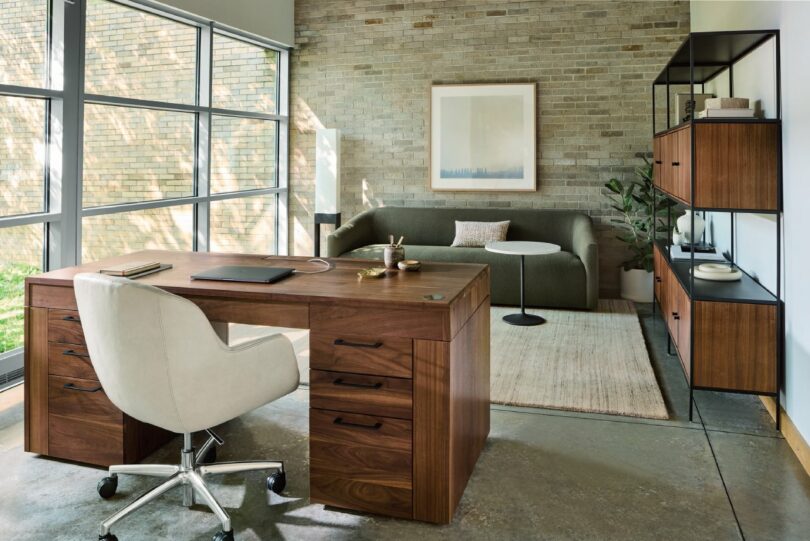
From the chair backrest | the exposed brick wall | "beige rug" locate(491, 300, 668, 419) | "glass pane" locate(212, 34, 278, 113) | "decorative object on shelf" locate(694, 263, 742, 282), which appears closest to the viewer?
the chair backrest

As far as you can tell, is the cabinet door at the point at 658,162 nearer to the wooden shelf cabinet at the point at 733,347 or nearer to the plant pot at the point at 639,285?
the plant pot at the point at 639,285

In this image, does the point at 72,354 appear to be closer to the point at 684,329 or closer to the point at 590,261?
the point at 684,329

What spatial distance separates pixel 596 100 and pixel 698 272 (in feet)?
10.4

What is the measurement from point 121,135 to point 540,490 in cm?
394

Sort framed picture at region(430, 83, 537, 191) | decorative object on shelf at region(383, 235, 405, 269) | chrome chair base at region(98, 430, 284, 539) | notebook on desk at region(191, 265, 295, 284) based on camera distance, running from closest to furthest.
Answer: chrome chair base at region(98, 430, 284, 539), notebook on desk at region(191, 265, 295, 284), decorative object on shelf at region(383, 235, 405, 269), framed picture at region(430, 83, 537, 191)

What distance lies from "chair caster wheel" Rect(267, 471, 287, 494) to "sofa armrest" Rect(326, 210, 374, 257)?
13.0 feet

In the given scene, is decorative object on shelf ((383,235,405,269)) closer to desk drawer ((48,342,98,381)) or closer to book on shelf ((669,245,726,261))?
desk drawer ((48,342,98,381))

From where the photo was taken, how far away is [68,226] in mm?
4316

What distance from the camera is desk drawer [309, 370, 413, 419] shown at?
2.28m

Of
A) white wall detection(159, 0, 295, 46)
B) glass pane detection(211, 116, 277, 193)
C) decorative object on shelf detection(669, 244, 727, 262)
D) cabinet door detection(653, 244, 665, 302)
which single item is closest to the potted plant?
cabinet door detection(653, 244, 665, 302)

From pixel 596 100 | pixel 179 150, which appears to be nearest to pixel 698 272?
pixel 596 100

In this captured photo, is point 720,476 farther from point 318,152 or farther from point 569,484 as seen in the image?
point 318,152

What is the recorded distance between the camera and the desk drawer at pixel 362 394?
2.28 m

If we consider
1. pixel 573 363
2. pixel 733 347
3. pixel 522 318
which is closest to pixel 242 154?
pixel 522 318
